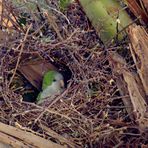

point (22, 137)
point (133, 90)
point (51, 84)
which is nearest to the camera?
point (22, 137)

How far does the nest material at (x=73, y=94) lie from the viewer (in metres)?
1.79

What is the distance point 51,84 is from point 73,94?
0.21m

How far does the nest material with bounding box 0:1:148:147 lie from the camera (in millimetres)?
1788

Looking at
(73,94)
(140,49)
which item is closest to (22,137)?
(73,94)

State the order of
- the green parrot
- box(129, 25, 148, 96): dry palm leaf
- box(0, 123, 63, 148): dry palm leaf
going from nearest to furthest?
1. box(0, 123, 63, 148): dry palm leaf
2. box(129, 25, 148, 96): dry palm leaf
3. the green parrot

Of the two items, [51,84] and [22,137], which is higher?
[51,84]

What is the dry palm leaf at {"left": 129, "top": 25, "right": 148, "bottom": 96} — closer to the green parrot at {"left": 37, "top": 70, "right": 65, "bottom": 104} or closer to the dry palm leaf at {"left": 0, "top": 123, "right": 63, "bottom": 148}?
the green parrot at {"left": 37, "top": 70, "right": 65, "bottom": 104}

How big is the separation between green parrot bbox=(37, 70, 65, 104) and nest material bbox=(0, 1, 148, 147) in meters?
0.06

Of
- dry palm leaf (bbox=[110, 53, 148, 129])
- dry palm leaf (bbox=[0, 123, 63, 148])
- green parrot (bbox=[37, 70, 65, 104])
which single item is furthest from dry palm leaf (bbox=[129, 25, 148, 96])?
dry palm leaf (bbox=[0, 123, 63, 148])

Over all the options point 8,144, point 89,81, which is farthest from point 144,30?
point 8,144

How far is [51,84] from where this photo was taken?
2059mm

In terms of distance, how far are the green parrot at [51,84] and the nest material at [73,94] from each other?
0.06 meters

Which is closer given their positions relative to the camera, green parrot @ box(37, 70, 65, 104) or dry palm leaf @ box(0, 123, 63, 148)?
dry palm leaf @ box(0, 123, 63, 148)

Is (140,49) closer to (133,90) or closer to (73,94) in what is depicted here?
(133,90)
